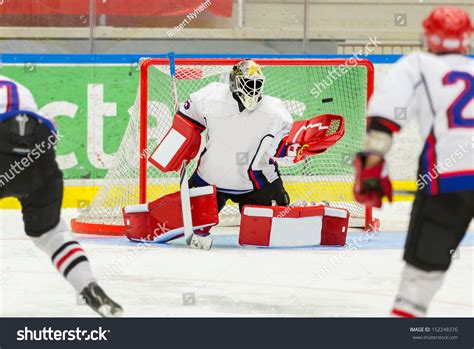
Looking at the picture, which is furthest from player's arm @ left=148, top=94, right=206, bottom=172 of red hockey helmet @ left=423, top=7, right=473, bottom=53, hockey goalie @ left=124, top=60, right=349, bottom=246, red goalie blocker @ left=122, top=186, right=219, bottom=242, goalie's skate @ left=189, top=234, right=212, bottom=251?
red hockey helmet @ left=423, top=7, right=473, bottom=53

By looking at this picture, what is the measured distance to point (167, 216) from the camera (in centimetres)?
648

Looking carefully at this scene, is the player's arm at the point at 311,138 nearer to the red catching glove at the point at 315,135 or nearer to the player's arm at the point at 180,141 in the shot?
the red catching glove at the point at 315,135

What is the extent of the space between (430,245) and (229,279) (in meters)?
2.11

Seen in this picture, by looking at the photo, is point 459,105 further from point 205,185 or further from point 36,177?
point 205,185

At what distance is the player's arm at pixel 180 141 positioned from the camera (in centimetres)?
632

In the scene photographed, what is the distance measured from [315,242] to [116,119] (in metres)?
2.16

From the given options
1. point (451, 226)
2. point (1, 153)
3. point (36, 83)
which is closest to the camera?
point (451, 226)

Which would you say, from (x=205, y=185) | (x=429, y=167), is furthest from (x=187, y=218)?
(x=429, y=167)

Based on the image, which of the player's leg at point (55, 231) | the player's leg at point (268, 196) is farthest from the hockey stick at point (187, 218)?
the player's leg at point (55, 231)

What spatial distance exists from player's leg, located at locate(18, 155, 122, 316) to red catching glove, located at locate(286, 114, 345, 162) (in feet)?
8.70

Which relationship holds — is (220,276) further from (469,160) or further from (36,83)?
(36,83)

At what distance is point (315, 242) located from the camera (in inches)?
255
